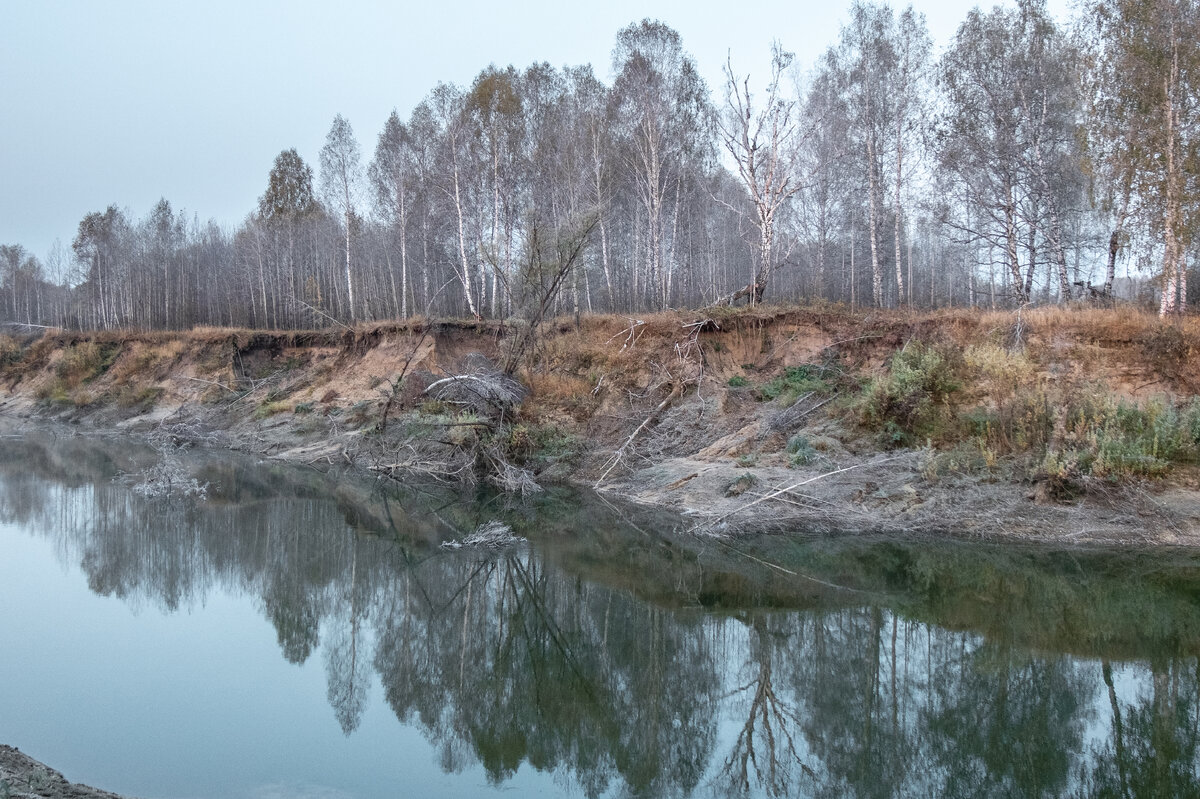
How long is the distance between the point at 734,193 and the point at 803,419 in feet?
83.7

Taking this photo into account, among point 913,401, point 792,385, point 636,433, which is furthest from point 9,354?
point 913,401

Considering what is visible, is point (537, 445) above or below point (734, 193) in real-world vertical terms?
below

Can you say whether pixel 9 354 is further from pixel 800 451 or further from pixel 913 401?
pixel 913 401

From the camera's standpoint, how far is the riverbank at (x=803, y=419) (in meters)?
13.9

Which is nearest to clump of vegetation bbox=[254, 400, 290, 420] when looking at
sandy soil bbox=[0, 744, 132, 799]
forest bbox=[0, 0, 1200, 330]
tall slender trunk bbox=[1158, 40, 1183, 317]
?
forest bbox=[0, 0, 1200, 330]

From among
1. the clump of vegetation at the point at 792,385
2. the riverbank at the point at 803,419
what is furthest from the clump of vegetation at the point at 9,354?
the clump of vegetation at the point at 792,385

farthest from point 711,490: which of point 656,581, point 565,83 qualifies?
point 565,83

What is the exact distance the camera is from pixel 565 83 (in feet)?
115

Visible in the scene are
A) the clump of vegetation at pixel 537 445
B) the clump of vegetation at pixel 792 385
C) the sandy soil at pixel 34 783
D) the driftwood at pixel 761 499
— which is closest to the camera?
the sandy soil at pixel 34 783

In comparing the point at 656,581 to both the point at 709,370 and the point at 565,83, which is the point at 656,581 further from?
the point at 565,83

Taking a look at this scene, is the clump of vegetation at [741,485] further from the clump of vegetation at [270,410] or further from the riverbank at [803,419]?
the clump of vegetation at [270,410]

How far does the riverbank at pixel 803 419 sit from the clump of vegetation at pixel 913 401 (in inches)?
1.9

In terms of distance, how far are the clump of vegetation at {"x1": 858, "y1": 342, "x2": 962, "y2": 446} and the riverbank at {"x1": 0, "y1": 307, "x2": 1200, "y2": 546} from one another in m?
0.05

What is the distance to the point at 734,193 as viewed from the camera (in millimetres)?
41094
